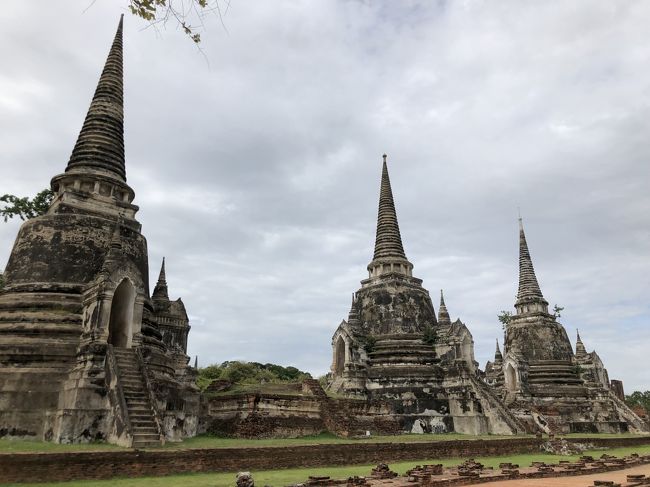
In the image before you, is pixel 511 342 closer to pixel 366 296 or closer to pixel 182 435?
pixel 366 296

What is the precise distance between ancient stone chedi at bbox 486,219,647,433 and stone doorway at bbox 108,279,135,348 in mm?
23913

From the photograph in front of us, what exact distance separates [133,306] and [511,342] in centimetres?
3113

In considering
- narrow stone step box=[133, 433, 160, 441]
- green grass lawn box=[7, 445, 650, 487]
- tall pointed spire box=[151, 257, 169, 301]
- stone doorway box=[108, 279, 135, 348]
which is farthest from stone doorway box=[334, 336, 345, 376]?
narrow stone step box=[133, 433, 160, 441]

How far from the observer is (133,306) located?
17828 mm

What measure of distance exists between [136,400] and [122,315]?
3.91 m

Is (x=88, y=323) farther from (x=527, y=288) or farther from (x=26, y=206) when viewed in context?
(x=527, y=288)

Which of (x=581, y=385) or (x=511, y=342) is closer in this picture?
(x=581, y=385)

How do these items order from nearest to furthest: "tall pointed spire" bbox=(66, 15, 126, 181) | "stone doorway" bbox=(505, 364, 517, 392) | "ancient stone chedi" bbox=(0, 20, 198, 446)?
"ancient stone chedi" bbox=(0, 20, 198, 446), "tall pointed spire" bbox=(66, 15, 126, 181), "stone doorway" bbox=(505, 364, 517, 392)

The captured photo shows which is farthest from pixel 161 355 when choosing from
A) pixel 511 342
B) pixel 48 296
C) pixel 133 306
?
pixel 511 342

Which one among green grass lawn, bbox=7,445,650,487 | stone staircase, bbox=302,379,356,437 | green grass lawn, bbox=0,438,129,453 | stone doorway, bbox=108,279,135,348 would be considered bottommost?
green grass lawn, bbox=7,445,650,487

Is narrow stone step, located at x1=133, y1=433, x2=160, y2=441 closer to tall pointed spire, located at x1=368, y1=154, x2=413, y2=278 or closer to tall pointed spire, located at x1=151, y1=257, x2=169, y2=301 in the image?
tall pointed spire, located at x1=151, y1=257, x2=169, y2=301

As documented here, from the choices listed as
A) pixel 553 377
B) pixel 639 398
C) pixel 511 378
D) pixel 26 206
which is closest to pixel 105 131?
pixel 26 206

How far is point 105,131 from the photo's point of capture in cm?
2256

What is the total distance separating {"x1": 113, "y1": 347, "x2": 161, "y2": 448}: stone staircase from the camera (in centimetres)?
1389
